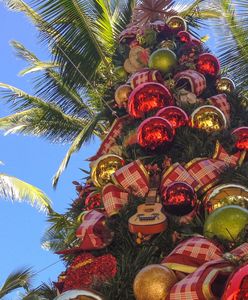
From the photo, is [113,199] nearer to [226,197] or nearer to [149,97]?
[226,197]

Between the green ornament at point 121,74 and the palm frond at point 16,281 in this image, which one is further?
the palm frond at point 16,281

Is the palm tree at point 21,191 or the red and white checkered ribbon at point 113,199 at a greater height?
the red and white checkered ribbon at point 113,199

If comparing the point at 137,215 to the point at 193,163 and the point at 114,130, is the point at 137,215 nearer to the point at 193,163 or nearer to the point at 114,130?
the point at 193,163

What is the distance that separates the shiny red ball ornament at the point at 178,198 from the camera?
10.1 feet

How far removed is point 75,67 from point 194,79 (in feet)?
5.26

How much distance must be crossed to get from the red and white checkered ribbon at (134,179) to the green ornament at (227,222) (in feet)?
2.35

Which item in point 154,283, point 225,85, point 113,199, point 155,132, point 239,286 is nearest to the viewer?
point 239,286

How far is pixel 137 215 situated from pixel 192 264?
612mm

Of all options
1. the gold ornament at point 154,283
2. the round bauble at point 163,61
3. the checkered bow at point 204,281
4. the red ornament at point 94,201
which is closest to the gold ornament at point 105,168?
the red ornament at point 94,201

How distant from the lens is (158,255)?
308 centimetres

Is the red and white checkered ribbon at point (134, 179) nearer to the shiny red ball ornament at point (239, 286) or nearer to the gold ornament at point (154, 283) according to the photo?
the gold ornament at point (154, 283)

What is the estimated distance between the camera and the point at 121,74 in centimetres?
566

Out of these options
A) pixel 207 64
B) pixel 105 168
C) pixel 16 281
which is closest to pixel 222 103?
pixel 207 64

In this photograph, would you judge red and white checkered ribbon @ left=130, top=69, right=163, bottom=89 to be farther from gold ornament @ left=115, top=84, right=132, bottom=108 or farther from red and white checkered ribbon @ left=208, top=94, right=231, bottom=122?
red and white checkered ribbon @ left=208, top=94, right=231, bottom=122
